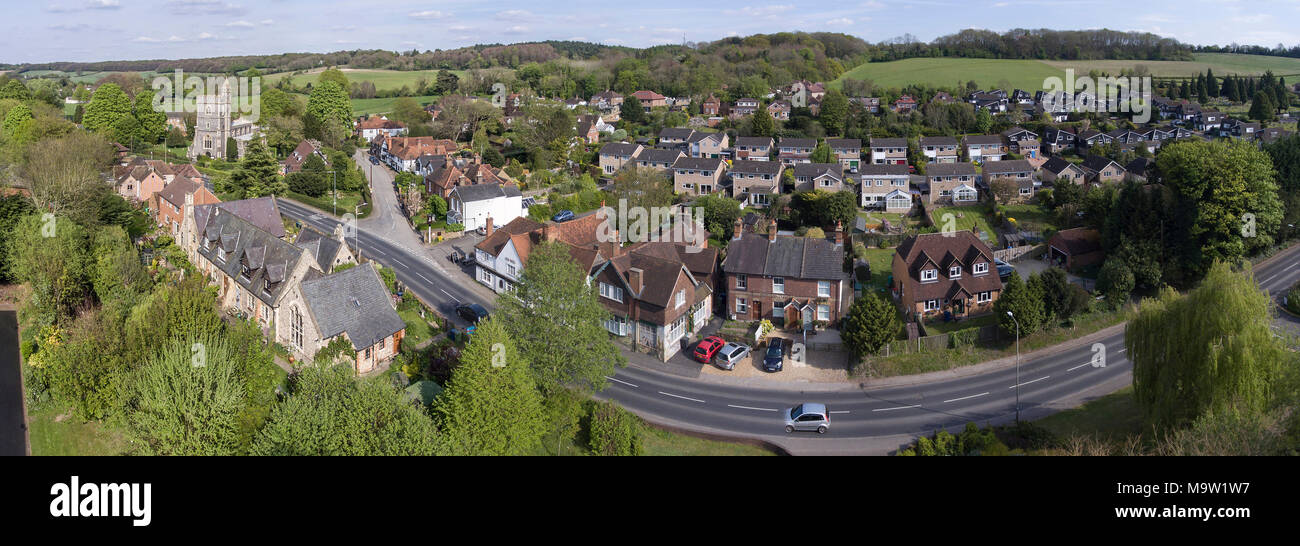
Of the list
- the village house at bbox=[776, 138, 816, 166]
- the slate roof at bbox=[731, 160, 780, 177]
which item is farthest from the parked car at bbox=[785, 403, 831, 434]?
the village house at bbox=[776, 138, 816, 166]

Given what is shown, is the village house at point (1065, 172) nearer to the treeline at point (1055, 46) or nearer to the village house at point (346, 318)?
the village house at point (346, 318)

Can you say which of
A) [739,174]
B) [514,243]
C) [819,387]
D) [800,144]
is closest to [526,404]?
[819,387]

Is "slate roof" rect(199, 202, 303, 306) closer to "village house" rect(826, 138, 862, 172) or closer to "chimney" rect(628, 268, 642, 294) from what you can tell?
"chimney" rect(628, 268, 642, 294)

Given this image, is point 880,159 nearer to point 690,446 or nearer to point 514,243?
point 514,243

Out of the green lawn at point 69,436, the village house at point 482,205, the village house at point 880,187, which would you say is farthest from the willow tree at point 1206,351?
the village house at point 482,205

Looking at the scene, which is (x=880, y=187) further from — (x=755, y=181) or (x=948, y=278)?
(x=948, y=278)

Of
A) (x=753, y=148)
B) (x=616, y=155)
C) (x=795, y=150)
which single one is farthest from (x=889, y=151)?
(x=616, y=155)
